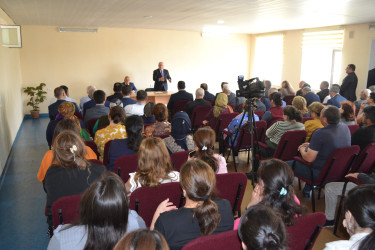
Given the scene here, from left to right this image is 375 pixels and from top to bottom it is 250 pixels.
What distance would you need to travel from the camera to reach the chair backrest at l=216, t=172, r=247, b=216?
8.46ft

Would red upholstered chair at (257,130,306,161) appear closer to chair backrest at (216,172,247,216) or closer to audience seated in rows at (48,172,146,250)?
chair backrest at (216,172,247,216)

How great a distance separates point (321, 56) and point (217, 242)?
1061cm

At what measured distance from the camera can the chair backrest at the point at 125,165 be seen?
302 centimetres

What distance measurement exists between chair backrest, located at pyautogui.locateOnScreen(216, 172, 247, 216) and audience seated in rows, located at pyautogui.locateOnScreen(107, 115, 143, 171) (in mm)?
1102

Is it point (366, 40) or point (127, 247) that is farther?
point (366, 40)

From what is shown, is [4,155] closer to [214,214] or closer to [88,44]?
[214,214]

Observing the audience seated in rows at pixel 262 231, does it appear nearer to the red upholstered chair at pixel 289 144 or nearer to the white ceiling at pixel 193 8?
the red upholstered chair at pixel 289 144

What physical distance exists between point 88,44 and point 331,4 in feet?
26.5

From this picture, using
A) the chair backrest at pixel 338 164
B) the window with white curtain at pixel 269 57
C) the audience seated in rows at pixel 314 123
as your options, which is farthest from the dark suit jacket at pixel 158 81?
the chair backrest at pixel 338 164

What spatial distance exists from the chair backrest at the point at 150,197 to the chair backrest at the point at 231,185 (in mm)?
370

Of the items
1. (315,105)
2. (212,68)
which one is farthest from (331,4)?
(212,68)

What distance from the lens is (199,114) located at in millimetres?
6562

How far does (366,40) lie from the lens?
907 cm

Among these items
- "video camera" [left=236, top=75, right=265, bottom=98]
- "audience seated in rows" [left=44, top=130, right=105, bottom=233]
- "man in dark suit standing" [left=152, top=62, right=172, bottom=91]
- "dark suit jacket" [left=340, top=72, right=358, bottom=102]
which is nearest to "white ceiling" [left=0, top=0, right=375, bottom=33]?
"dark suit jacket" [left=340, top=72, right=358, bottom=102]
